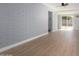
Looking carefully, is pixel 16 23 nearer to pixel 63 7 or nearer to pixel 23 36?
pixel 23 36

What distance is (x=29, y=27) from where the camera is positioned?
6.83m

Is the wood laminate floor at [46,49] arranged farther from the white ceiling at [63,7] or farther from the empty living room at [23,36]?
the white ceiling at [63,7]

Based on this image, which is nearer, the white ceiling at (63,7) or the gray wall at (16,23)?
the gray wall at (16,23)

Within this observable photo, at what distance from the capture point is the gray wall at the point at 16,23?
15.2 ft

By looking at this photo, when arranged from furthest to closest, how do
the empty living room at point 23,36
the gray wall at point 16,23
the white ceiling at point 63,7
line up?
the white ceiling at point 63,7 < the gray wall at point 16,23 < the empty living room at point 23,36

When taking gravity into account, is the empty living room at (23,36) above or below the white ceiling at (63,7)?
below

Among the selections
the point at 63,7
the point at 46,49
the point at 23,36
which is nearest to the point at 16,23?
the point at 23,36

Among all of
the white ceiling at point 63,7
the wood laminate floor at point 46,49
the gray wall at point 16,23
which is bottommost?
the wood laminate floor at point 46,49

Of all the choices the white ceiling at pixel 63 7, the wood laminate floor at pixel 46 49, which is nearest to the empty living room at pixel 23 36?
the wood laminate floor at pixel 46 49

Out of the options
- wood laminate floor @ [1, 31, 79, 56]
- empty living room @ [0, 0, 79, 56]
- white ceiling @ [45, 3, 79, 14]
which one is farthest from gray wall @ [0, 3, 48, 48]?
white ceiling @ [45, 3, 79, 14]

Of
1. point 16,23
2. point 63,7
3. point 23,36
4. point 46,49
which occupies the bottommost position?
point 46,49

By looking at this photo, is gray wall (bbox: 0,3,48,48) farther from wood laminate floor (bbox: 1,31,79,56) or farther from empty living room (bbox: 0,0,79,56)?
wood laminate floor (bbox: 1,31,79,56)

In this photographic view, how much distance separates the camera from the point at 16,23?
5441 mm

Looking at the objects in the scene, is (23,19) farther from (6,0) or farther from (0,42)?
(6,0)
